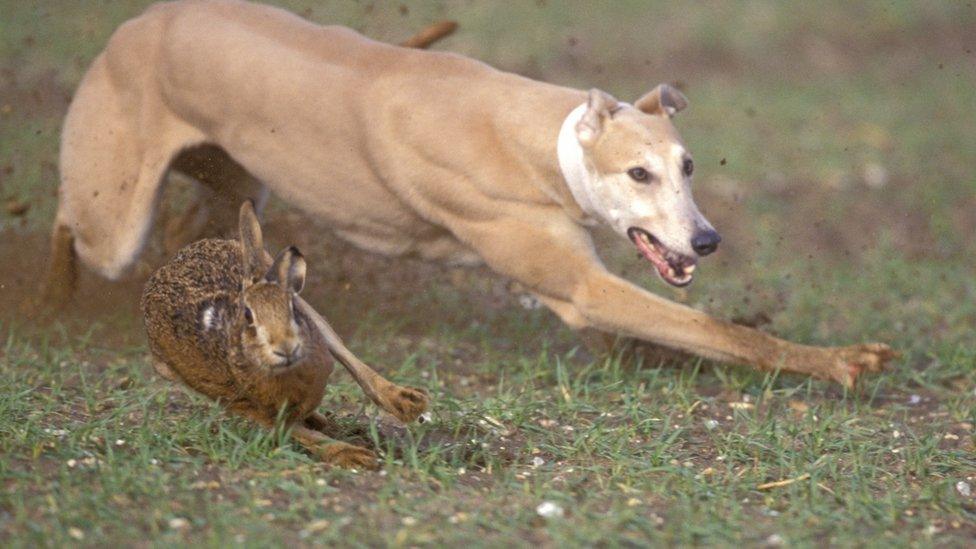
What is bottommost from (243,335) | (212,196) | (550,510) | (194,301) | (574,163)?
(212,196)

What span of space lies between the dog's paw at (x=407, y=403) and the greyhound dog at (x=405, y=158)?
1.28 metres

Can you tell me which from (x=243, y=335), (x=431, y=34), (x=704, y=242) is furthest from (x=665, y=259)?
(x=243, y=335)

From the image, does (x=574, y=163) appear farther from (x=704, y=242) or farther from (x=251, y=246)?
(x=251, y=246)

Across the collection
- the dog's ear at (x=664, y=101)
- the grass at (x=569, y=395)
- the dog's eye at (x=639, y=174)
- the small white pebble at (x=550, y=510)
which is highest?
the dog's ear at (x=664, y=101)

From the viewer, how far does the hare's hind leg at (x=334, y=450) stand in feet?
13.2

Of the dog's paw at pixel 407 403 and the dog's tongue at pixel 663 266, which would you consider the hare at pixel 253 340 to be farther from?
the dog's tongue at pixel 663 266

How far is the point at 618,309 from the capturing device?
208 inches

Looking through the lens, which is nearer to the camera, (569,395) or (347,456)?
(347,456)

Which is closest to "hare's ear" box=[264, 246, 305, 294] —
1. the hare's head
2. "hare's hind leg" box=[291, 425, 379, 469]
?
the hare's head

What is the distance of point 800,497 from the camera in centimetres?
408

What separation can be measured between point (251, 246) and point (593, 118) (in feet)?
5.55

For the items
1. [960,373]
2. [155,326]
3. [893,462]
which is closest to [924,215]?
[960,373]

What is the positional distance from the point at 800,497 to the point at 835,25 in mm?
9909

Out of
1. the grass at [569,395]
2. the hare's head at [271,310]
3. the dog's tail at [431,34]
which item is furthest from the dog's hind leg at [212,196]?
the hare's head at [271,310]
